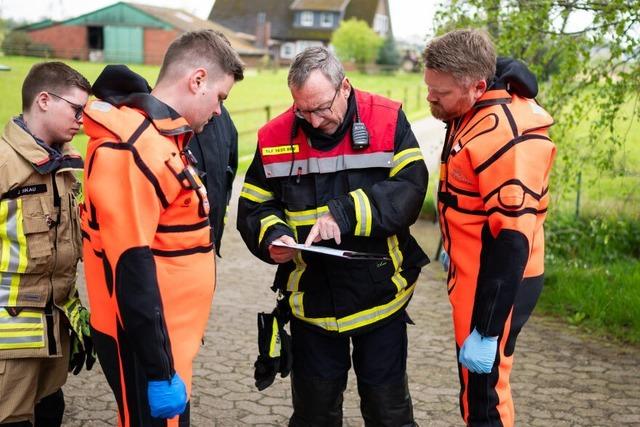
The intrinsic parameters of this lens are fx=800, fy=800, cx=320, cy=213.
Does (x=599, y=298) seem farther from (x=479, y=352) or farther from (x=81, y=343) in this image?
(x=81, y=343)

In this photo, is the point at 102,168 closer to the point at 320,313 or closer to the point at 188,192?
the point at 188,192

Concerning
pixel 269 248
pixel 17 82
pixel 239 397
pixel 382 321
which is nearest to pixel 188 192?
pixel 269 248

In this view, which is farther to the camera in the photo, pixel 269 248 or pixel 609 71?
pixel 609 71

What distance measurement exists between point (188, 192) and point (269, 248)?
0.76 meters

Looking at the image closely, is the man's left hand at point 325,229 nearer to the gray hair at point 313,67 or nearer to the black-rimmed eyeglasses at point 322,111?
the black-rimmed eyeglasses at point 322,111

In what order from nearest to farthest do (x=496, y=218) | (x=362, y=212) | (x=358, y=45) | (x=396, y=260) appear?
(x=496, y=218), (x=362, y=212), (x=396, y=260), (x=358, y=45)

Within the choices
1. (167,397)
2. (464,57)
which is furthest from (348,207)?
(167,397)

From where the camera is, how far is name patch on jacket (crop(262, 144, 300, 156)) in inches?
141

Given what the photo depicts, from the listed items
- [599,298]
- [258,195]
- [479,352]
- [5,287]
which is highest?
[258,195]

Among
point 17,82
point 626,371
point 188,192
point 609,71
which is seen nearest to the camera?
point 188,192

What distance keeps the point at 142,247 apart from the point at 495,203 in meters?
1.39

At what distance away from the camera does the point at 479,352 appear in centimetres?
328

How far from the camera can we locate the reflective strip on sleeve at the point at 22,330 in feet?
11.2

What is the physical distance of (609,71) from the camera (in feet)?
22.1
